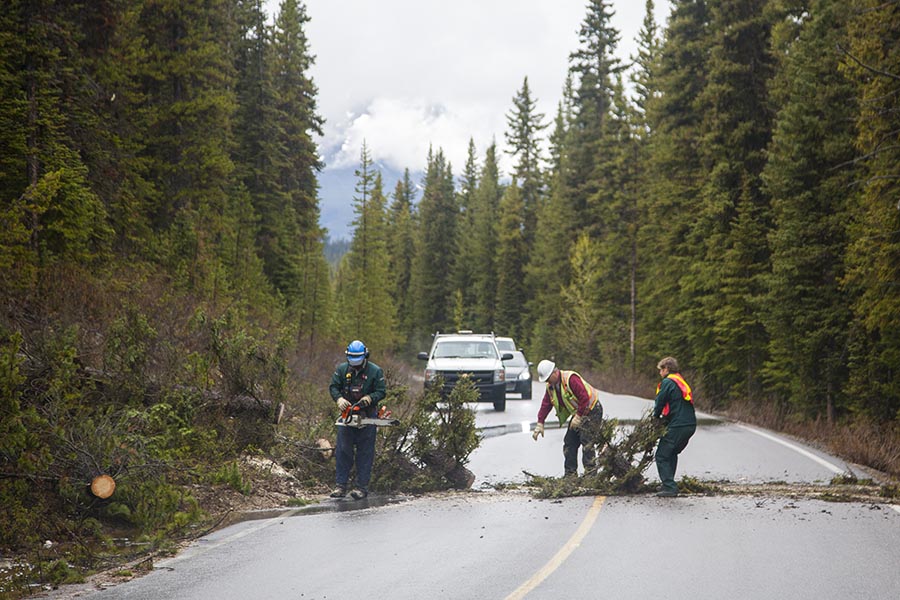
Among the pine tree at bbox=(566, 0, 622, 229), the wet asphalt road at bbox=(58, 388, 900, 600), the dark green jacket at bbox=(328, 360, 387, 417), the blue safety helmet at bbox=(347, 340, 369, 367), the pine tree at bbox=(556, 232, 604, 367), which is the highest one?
the pine tree at bbox=(566, 0, 622, 229)

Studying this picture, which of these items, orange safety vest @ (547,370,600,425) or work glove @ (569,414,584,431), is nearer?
work glove @ (569,414,584,431)

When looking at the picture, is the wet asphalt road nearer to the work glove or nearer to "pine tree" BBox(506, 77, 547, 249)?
the work glove

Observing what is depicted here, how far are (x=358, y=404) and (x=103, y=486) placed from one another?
3355mm

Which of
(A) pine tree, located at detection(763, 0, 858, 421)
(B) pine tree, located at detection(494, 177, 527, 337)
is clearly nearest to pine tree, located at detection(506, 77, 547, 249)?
(B) pine tree, located at detection(494, 177, 527, 337)

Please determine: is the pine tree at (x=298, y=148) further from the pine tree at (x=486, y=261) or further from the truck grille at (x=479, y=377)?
the pine tree at (x=486, y=261)

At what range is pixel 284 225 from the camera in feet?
147

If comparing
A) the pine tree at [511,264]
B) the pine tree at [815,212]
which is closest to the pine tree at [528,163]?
the pine tree at [511,264]

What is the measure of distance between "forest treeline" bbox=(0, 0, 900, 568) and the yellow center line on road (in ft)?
14.0

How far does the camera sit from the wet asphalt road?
6.74 m


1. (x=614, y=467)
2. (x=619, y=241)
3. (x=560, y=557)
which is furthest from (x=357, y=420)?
(x=619, y=241)

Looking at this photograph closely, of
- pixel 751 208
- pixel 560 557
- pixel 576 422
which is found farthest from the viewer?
pixel 751 208

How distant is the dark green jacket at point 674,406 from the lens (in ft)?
37.7

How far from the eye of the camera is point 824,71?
23.9m

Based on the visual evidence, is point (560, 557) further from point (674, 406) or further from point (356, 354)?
point (356, 354)
